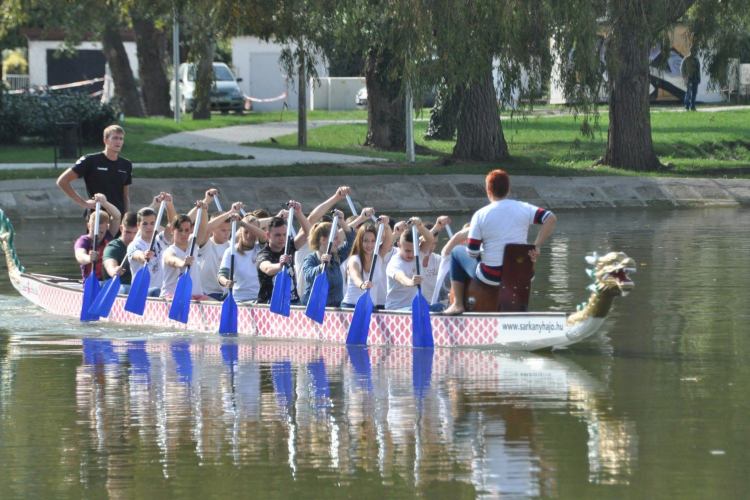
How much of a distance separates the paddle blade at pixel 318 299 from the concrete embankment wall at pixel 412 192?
43.0 feet

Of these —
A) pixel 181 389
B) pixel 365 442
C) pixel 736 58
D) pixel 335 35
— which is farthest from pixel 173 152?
pixel 365 442

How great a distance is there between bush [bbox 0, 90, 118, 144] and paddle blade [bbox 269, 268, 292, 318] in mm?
19383

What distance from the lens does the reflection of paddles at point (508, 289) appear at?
37.3 ft

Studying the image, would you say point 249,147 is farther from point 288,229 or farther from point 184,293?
point 288,229

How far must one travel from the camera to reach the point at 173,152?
103ft

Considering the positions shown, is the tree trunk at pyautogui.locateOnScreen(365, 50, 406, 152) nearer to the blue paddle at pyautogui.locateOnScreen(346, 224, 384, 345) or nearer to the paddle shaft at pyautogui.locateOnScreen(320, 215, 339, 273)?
the paddle shaft at pyautogui.locateOnScreen(320, 215, 339, 273)

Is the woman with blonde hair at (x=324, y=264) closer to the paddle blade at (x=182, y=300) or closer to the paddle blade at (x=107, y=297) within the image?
the paddle blade at (x=182, y=300)

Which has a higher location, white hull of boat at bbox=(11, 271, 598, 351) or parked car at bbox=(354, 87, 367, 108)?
parked car at bbox=(354, 87, 367, 108)

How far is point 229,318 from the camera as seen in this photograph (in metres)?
13.3

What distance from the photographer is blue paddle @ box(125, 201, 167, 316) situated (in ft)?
45.1

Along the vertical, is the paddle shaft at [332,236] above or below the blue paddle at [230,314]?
above

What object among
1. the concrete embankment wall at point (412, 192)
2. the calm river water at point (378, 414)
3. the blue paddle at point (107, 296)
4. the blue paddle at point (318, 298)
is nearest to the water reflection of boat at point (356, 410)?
the calm river water at point (378, 414)

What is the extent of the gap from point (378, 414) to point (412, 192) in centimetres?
1764

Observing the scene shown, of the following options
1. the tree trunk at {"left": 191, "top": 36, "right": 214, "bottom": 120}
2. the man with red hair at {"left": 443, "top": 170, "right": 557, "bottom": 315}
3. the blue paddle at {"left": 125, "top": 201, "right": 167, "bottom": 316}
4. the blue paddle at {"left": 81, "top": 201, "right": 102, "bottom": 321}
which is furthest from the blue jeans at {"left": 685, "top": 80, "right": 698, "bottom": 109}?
the man with red hair at {"left": 443, "top": 170, "right": 557, "bottom": 315}
